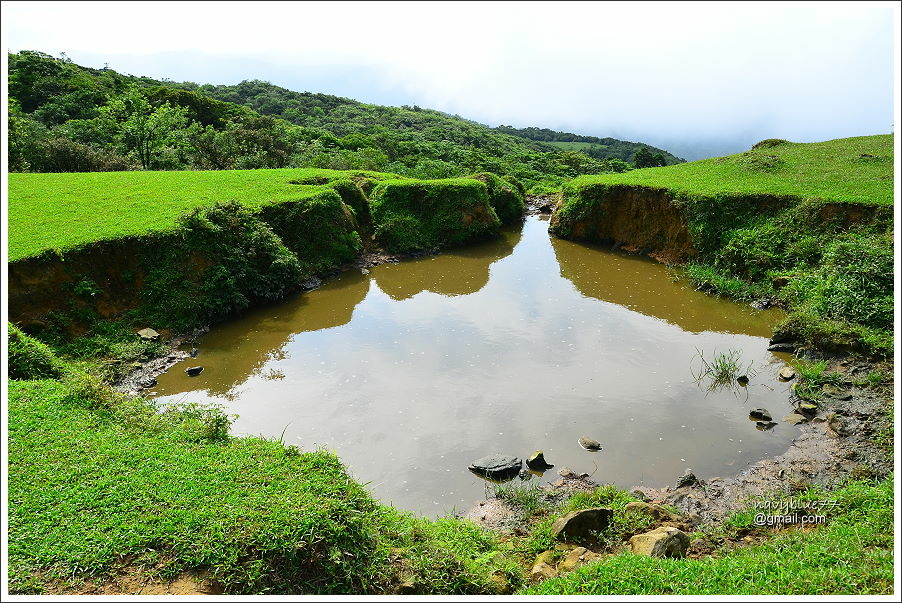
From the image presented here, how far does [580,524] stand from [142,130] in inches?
1060

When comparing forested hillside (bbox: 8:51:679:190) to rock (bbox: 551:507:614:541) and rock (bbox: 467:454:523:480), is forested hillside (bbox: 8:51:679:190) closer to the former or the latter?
rock (bbox: 467:454:523:480)

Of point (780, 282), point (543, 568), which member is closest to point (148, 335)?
point (543, 568)

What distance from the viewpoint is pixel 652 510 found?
629 centimetres

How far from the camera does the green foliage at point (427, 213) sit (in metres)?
19.2

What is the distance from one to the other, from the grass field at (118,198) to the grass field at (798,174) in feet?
39.4

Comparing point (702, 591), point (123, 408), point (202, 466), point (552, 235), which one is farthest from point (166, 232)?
point (552, 235)

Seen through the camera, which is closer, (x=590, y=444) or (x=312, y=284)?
(x=590, y=444)

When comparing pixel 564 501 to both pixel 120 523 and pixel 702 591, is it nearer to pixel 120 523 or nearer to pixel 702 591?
pixel 702 591

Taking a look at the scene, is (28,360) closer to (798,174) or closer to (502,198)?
(502,198)

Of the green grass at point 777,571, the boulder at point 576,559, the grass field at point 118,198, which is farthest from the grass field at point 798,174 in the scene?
the boulder at point 576,559

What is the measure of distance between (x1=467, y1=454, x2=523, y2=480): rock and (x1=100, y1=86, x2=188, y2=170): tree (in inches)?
975

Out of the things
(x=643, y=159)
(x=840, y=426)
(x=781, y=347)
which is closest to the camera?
(x=840, y=426)

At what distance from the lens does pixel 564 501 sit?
6.86 metres

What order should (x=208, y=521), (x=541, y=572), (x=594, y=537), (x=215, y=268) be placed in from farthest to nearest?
(x=215, y=268)
(x=594, y=537)
(x=541, y=572)
(x=208, y=521)
